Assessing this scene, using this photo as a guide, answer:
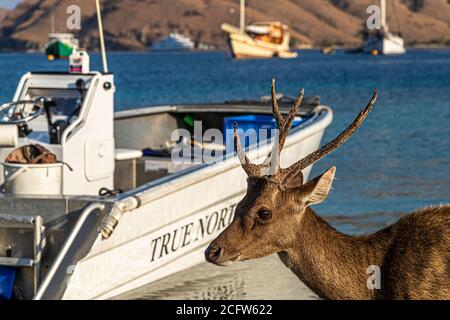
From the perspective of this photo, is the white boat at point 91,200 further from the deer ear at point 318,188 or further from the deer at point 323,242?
the deer ear at point 318,188

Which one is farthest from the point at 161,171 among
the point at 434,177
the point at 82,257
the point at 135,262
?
the point at 434,177

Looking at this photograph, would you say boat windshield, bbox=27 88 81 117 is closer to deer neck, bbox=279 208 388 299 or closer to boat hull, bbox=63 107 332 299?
boat hull, bbox=63 107 332 299

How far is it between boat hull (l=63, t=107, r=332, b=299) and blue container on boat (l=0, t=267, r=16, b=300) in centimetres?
53

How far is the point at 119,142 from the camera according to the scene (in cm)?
1673

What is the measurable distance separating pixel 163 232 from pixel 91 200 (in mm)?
1716

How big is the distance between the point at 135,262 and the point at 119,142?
5237mm

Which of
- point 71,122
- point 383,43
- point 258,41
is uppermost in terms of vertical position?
point 71,122

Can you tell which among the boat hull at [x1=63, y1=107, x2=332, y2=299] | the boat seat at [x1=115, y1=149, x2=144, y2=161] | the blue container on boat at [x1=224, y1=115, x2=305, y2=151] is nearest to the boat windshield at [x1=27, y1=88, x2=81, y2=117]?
the boat seat at [x1=115, y1=149, x2=144, y2=161]

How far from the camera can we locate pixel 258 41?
141000mm

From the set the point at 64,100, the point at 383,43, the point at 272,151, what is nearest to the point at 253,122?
the point at 64,100

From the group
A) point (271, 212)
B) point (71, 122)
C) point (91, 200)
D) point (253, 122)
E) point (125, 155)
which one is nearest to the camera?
point (271, 212)

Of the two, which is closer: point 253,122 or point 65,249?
point 65,249

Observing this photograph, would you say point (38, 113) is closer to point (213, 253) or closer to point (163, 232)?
point (163, 232)

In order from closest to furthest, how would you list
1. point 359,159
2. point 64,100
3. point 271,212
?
point 271,212, point 64,100, point 359,159
